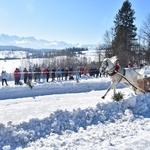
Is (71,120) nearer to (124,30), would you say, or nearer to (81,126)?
(81,126)

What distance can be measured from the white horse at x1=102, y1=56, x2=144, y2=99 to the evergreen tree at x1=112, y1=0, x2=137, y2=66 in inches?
1384

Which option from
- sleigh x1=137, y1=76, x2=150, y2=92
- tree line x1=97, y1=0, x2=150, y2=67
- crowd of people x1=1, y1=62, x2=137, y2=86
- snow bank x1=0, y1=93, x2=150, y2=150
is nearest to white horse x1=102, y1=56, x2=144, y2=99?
sleigh x1=137, y1=76, x2=150, y2=92

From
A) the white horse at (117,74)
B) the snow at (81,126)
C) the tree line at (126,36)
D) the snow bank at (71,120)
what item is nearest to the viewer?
the snow at (81,126)

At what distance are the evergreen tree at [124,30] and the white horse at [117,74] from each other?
35155mm

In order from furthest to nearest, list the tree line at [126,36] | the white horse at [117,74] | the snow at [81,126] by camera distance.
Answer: the tree line at [126,36]
the white horse at [117,74]
the snow at [81,126]

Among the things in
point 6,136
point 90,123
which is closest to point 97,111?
point 90,123

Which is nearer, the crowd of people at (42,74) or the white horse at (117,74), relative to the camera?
the white horse at (117,74)

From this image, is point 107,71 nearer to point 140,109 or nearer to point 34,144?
point 140,109

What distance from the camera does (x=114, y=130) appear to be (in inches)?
392

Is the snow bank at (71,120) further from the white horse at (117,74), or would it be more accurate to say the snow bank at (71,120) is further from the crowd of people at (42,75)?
the crowd of people at (42,75)

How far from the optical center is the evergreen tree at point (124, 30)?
1977 inches

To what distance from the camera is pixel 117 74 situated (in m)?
14.0

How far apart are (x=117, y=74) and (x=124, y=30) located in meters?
38.5

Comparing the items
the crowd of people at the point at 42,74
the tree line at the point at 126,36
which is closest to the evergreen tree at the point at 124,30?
the tree line at the point at 126,36
